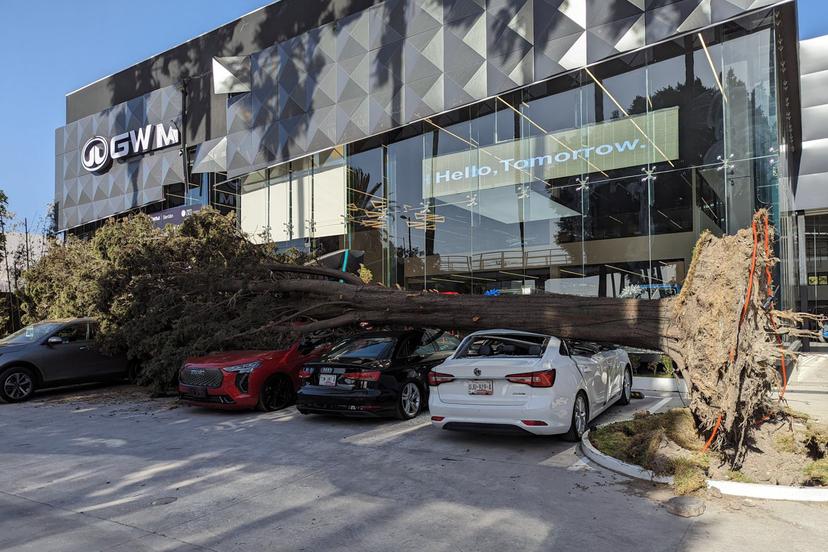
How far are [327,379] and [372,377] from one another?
76 centimetres

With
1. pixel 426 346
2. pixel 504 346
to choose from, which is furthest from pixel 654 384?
pixel 504 346

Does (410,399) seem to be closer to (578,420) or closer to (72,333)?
(578,420)

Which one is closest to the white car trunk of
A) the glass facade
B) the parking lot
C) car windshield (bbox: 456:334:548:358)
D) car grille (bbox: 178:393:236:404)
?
car windshield (bbox: 456:334:548:358)

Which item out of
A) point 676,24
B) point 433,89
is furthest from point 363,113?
point 676,24

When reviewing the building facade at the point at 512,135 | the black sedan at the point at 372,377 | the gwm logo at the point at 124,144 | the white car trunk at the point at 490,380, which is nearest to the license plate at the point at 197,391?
the black sedan at the point at 372,377

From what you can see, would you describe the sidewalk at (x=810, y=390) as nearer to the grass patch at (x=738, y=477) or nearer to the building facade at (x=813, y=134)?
the grass patch at (x=738, y=477)

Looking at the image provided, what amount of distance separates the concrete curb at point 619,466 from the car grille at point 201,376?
585cm

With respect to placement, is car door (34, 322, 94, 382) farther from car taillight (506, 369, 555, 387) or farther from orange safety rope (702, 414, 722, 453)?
orange safety rope (702, 414, 722, 453)

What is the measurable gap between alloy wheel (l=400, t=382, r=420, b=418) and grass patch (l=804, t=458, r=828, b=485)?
5019 millimetres

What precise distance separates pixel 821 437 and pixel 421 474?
4.49m

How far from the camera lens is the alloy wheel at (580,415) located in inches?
288

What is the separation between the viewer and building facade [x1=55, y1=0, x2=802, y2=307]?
1474 centimetres

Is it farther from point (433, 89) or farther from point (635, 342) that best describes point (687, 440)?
point (433, 89)

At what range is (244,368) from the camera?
957cm
